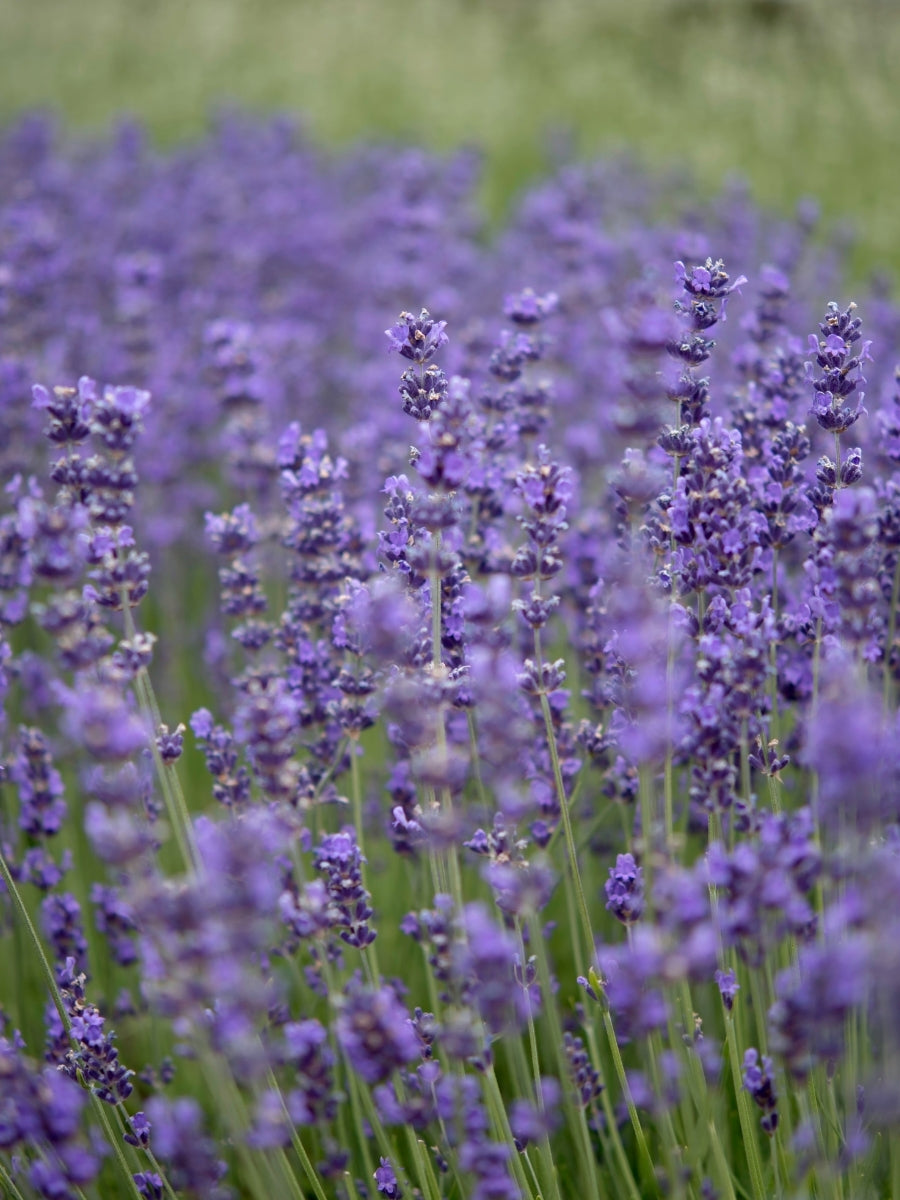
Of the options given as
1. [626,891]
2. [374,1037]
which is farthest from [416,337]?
[374,1037]

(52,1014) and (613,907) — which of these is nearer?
(613,907)

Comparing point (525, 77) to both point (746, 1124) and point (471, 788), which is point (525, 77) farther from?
point (746, 1124)

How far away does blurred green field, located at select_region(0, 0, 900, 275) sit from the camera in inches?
324

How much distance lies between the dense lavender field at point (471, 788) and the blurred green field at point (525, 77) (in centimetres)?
481

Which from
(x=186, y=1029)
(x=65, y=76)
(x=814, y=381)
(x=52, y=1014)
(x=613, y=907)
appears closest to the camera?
(x=186, y=1029)

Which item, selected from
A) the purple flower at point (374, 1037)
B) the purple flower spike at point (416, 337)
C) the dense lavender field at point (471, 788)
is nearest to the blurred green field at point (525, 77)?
the dense lavender field at point (471, 788)

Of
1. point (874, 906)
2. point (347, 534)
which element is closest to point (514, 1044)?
point (874, 906)

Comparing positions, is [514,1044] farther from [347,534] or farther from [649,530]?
[347,534]

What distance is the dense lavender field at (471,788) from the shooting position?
1345mm

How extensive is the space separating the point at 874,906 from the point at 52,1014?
1.64 meters

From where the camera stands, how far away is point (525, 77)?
1141cm

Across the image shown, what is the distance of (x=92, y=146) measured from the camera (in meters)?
8.00

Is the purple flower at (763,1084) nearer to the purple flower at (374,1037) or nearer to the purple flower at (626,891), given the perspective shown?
the purple flower at (626,891)

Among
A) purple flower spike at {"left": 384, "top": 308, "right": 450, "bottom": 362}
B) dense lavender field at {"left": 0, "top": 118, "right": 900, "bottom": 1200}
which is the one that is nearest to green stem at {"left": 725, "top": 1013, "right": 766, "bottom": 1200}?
dense lavender field at {"left": 0, "top": 118, "right": 900, "bottom": 1200}
